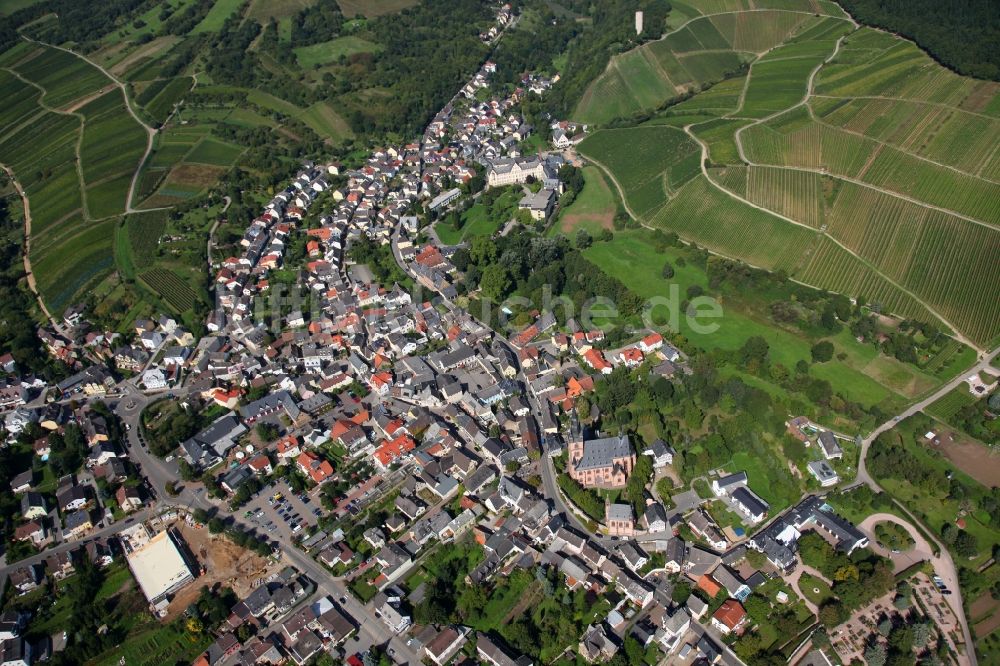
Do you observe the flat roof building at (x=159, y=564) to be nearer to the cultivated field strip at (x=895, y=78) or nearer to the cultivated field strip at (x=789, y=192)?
the cultivated field strip at (x=789, y=192)

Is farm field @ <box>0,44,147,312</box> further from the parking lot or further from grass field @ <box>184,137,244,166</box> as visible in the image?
the parking lot

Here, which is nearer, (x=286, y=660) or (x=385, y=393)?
(x=286, y=660)

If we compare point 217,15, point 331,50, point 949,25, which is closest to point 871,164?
point 949,25

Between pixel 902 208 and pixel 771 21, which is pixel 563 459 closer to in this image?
pixel 902 208

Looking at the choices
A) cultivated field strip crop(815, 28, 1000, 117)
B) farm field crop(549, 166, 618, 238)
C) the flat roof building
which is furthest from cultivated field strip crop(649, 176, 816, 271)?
the flat roof building

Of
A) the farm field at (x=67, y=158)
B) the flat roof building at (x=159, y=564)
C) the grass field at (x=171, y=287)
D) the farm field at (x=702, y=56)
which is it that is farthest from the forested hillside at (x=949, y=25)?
the farm field at (x=67, y=158)

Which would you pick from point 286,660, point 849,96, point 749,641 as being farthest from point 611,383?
point 849,96
